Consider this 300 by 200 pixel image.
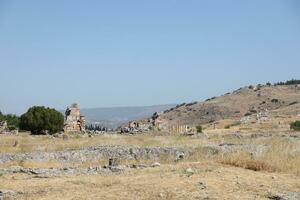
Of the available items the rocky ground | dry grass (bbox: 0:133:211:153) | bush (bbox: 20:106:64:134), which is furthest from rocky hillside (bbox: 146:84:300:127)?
the rocky ground

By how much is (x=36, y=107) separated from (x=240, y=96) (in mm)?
68703

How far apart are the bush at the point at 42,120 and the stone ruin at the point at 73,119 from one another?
1.42 meters

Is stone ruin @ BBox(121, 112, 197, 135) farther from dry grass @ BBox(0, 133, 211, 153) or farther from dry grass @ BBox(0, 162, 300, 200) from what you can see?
dry grass @ BBox(0, 162, 300, 200)

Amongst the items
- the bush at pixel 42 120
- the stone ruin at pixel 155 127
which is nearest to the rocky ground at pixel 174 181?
the stone ruin at pixel 155 127

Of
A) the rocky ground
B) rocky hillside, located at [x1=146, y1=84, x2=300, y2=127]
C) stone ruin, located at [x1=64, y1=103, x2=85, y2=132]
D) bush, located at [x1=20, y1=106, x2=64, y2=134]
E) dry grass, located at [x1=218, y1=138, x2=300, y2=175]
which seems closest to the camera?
the rocky ground

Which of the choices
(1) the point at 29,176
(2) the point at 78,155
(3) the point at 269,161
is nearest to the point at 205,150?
(2) the point at 78,155

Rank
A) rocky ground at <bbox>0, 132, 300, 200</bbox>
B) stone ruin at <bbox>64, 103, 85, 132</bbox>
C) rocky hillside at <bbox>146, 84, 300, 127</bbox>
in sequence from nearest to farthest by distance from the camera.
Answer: rocky ground at <bbox>0, 132, 300, 200</bbox> < stone ruin at <bbox>64, 103, 85, 132</bbox> < rocky hillside at <bbox>146, 84, 300, 127</bbox>

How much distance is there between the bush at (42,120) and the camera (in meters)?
41.3

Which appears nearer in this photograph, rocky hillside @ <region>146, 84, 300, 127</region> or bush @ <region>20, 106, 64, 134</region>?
bush @ <region>20, 106, 64, 134</region>

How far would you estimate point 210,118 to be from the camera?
87.8 m

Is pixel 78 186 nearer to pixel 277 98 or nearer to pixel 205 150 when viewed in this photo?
pixel 205 150

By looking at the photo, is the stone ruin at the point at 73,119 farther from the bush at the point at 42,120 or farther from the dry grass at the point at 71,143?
the dry grass at the point at 71,143

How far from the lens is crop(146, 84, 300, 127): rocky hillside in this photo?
8681cm

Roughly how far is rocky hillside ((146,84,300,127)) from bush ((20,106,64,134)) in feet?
136
